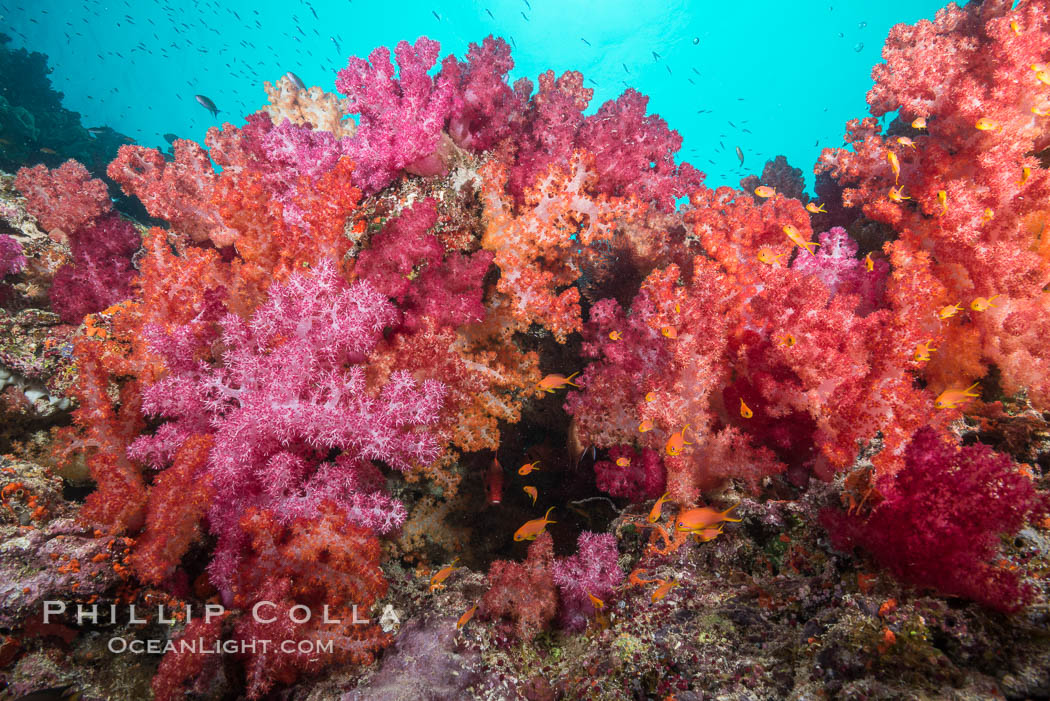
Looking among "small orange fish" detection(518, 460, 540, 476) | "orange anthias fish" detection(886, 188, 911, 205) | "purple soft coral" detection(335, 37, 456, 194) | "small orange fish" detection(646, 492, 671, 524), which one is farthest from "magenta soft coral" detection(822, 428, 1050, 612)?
"purple soft coral" detection(335, 37, 456, 194)

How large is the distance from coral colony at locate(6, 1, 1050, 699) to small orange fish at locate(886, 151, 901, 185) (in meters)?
0.02

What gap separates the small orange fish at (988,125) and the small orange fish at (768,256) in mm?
1978

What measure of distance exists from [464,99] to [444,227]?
1419 millimetres

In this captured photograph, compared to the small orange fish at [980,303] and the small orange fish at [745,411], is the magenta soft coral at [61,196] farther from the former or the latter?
the small orange fish at [980,303]

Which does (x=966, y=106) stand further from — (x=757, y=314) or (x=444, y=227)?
(x=444, y=227)

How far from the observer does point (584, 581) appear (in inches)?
113

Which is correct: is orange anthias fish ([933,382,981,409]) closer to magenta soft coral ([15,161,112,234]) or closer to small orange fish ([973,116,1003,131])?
small orange fish ([973,116,1003,131])

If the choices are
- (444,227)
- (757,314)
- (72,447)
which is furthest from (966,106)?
(72,447)

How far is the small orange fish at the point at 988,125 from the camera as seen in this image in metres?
3.43

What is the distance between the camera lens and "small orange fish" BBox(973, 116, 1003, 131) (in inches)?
135

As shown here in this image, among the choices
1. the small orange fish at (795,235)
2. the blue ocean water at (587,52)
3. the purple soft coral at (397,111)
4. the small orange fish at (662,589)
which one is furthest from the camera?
the blue ocean water at (587,52)

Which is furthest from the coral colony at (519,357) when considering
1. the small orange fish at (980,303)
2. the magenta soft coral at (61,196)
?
the magenta soft coral at (61,196)

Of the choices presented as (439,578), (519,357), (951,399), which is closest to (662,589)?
(439,578)

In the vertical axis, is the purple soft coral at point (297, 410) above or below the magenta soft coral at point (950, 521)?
above
